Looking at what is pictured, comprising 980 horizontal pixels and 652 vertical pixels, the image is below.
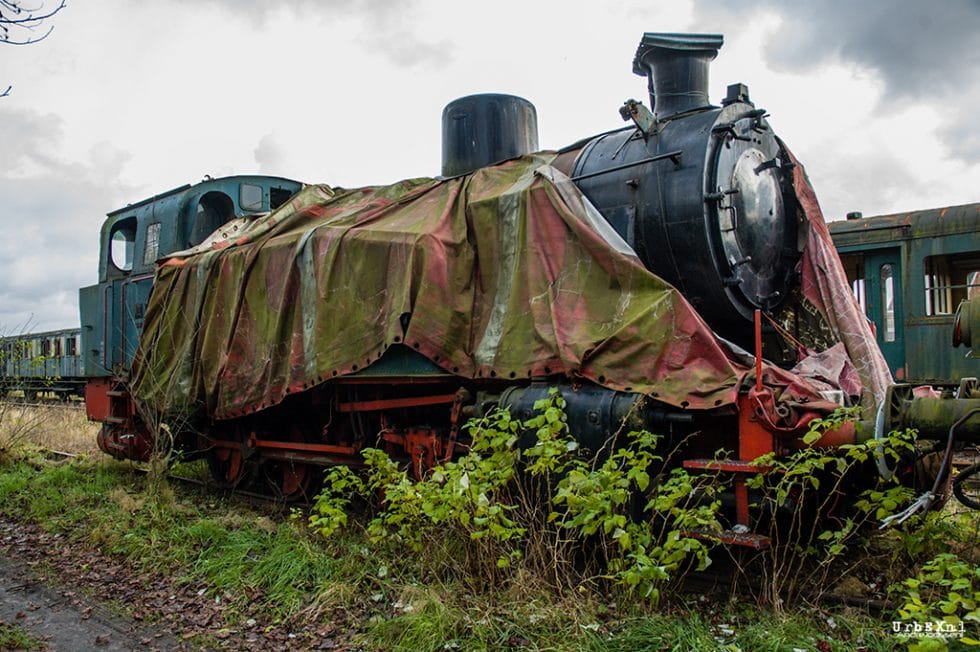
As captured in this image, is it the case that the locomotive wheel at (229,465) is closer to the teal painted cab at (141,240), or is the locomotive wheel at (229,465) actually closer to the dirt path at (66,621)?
the teal painted cab at (141,240)

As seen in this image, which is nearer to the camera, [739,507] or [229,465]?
[739,507]

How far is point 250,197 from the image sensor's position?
28.5 ft

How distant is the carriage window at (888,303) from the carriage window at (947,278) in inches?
16.3

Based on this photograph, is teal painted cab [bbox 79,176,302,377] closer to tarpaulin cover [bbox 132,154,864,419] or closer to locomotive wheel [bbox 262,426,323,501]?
tarpaulin cover [bbox 132,154,864,419]

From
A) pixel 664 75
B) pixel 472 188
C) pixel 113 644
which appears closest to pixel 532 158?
pixel 472 188

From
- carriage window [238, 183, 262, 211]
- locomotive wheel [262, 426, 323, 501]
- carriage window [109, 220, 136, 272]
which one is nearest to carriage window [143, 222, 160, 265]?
carriage window [109, 220, 136, 272]

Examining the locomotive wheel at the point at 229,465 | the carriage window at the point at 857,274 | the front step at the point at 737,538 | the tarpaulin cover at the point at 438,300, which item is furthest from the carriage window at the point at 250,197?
the carriage window at the point at 857,274

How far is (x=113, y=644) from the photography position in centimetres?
397

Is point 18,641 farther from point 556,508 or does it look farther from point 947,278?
point 947,278

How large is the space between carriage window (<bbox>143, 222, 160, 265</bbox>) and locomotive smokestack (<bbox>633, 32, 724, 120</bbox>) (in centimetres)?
577

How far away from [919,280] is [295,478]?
7.70 metres

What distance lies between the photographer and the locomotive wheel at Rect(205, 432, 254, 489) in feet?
24.0

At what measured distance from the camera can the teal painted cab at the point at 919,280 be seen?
9.29 m

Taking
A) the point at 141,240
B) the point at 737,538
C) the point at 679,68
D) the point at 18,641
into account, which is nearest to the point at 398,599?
the point at 737,538
